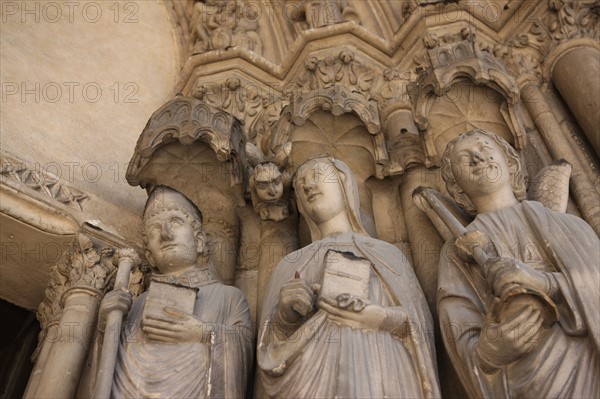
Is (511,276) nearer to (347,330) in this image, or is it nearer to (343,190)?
(347,330)

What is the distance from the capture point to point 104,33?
538cm

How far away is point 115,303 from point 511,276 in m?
1.51

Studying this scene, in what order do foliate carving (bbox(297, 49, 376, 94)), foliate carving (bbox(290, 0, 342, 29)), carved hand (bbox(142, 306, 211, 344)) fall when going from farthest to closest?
1. foliate carving (bbox(290, 0, 342, 29))
2. foliate carving (bbox(297, 49, 376, 94))
3. carved hand (bbox(142, 306, 211, 344))

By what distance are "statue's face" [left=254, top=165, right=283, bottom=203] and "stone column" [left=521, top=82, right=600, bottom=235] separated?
4.40 feet

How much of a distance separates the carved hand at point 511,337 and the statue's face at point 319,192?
1.00 meters

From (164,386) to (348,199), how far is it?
1.11 m

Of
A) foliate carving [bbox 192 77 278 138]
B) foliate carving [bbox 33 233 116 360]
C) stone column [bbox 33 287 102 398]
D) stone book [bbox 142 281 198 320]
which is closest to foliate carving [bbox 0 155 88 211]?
foliate carving [bbox 33 233 116 360]

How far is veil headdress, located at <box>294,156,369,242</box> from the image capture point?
132 inches

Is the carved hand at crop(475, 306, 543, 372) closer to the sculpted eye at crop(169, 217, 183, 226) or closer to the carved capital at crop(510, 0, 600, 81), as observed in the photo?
the sculpted eye at crop(169, 217, 183, 226)

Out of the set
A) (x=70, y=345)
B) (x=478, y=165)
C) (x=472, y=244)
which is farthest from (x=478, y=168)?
(x=70, y=345)

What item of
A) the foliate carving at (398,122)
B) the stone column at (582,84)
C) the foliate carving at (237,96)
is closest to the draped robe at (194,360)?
the foliate carving at (398,122)

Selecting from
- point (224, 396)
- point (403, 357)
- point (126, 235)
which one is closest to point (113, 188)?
point (126, 235)

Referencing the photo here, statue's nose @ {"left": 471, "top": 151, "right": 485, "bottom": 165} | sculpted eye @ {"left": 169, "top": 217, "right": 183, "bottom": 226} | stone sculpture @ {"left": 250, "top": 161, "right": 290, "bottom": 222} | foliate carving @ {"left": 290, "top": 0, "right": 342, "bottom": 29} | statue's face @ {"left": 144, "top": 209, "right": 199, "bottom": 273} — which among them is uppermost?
foliate carving @ {"left": 290, "top": 0, "right": 342, "bottom": 29}

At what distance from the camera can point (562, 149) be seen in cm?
387
